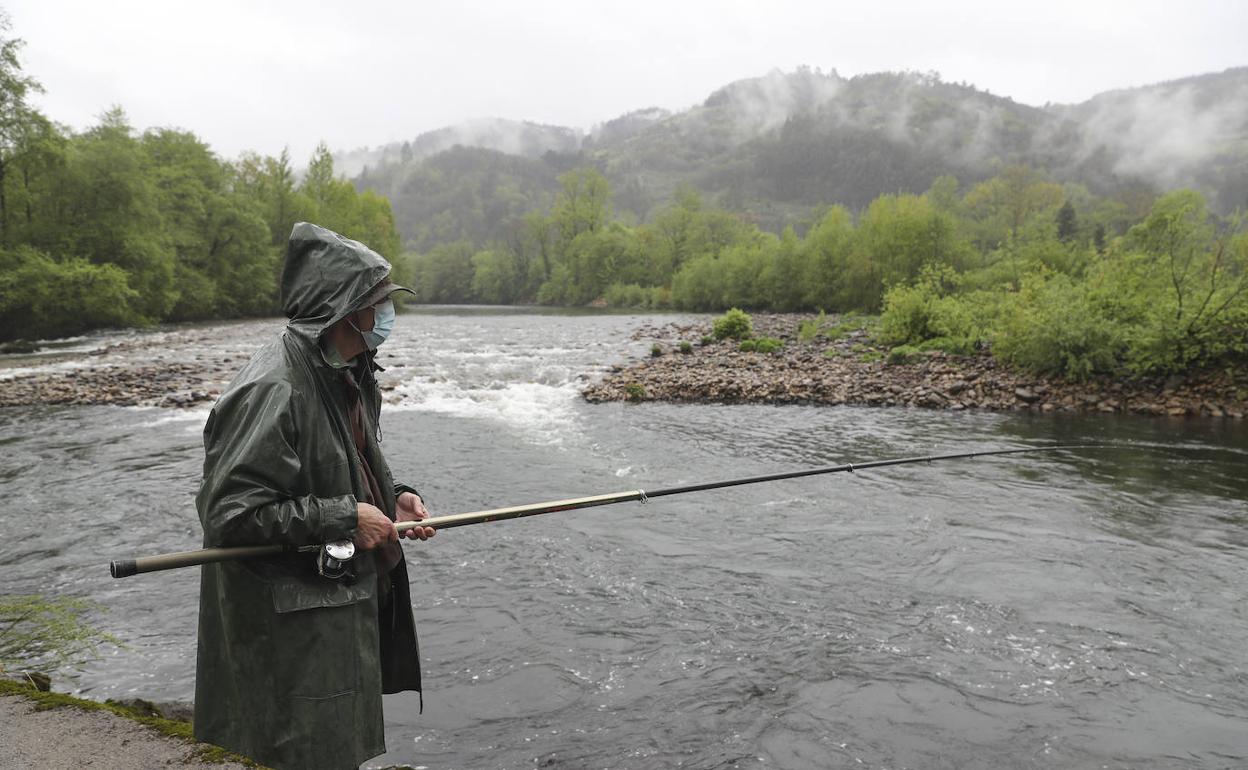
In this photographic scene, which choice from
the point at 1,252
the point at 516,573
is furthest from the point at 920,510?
the point at 1,252

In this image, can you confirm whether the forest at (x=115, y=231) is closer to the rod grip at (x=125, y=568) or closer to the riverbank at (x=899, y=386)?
the riverbank at (x=899, y=386)

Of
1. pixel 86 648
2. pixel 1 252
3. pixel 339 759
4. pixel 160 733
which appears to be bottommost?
pixel 86 648

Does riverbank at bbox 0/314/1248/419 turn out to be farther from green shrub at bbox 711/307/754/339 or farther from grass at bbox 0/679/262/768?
grass at bbox 0/679/262/768

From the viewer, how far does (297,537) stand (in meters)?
2.47

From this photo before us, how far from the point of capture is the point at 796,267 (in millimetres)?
62938

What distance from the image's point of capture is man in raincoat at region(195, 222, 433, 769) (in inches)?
97.4

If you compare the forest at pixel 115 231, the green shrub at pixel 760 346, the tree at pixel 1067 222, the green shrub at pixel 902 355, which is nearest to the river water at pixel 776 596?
the green shrub at pixel 902 355

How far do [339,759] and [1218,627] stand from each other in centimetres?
760

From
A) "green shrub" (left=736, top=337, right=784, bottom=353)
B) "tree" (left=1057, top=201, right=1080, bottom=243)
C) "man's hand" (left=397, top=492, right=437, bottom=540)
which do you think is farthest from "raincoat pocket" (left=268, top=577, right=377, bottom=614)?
"tree" (left=1057, top=201, right=1080, bottom=243)

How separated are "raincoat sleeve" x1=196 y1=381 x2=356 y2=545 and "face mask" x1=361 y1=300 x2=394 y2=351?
445 millimetres

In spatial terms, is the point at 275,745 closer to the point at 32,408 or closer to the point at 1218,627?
the point at 1218,627

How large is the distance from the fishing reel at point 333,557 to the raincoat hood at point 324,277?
2.73 ft

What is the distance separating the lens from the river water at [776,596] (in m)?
4.96

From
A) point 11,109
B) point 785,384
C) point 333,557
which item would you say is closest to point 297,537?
point 333,557
